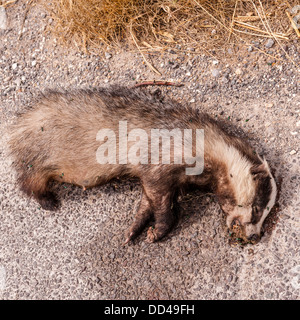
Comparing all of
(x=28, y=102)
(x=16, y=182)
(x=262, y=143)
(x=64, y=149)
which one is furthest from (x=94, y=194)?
(x=262, y=143)

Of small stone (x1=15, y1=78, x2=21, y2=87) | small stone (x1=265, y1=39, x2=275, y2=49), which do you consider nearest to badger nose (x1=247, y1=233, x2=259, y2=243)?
small stone (x1=265, y1=39, x2=275, y2=49)

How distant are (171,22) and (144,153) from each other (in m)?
1.40

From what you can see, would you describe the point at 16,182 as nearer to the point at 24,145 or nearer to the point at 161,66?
the point at 24,145

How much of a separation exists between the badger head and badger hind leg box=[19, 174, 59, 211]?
1.68 meters

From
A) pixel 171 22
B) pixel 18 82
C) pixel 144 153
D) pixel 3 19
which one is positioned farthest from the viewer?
pixel 3 19

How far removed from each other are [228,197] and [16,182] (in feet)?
7.05

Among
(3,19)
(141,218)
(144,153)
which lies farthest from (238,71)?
(3,19)

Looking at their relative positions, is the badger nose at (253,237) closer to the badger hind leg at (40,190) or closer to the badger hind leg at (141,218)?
the badger hind leg at (141,218)

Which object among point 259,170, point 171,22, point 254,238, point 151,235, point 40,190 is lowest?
point 151,235

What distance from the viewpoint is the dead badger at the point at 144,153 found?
10.3 ft

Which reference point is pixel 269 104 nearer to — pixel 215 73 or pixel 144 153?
pixel 215 73

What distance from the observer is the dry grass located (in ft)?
11.5

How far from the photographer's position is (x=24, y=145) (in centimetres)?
339

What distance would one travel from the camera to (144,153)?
3.23 m
